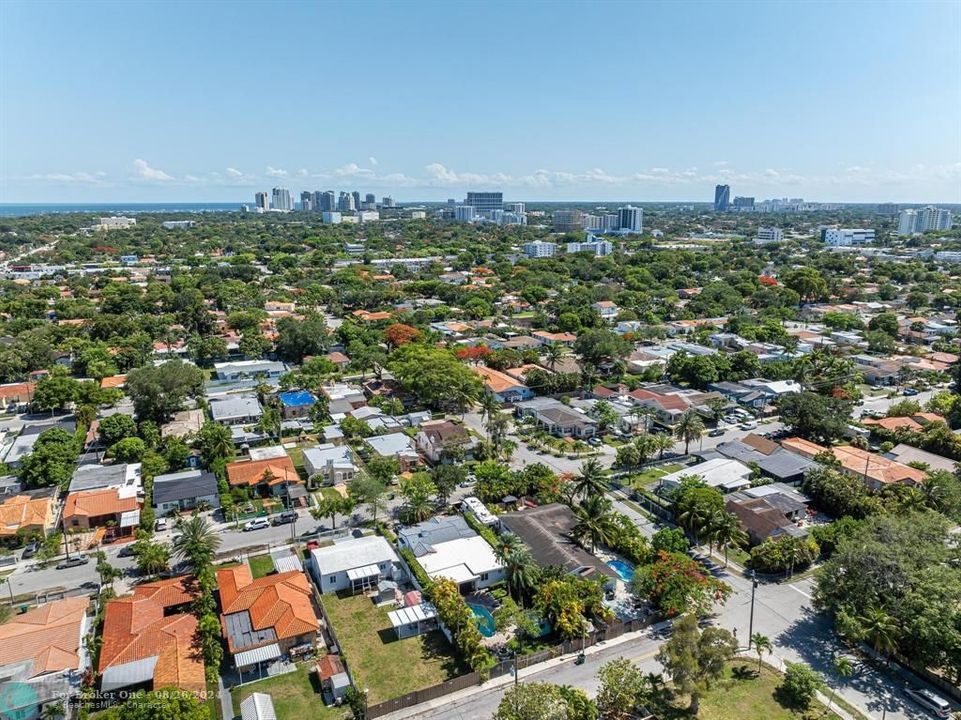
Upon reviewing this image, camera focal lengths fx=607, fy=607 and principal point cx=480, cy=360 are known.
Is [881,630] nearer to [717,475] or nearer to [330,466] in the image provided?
[717,475]

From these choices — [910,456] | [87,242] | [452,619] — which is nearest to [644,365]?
[910,456]

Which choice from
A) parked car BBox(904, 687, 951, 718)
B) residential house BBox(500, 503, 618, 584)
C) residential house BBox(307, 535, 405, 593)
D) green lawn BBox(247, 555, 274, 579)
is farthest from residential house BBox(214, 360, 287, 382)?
parked car BBox(904, 687, 951, 718)

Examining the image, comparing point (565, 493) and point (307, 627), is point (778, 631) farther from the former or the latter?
point (307, 627)

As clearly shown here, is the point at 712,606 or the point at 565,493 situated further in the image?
the point at 565,493

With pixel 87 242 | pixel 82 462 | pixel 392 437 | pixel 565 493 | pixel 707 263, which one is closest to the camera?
pixel 565 493

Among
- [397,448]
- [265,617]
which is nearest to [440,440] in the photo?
[397,448]

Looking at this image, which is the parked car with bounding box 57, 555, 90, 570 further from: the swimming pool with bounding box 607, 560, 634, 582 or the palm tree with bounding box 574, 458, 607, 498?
the swimming pool with bounding box 607, 560, 634, 582
